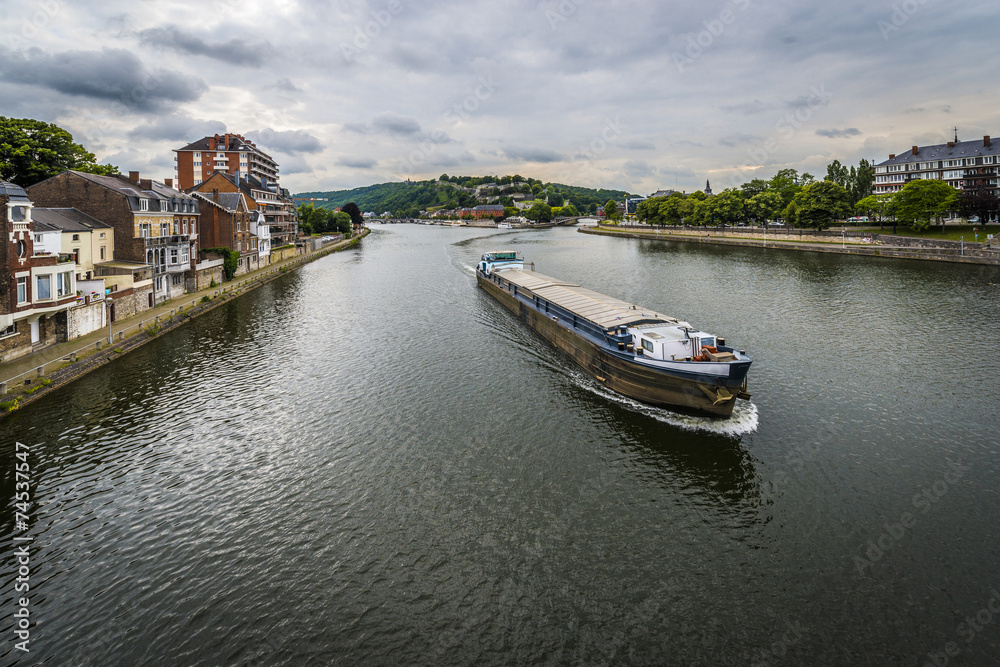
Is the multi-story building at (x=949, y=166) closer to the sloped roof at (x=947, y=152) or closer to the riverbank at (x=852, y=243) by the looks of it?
the sloped roof at (x=947, y=152)

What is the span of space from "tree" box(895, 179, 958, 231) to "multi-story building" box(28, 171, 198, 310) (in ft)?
401

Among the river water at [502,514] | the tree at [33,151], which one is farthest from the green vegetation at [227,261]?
the river water at [502,514]

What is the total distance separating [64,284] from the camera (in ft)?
106

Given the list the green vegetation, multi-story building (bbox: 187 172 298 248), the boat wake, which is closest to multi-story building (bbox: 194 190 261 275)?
the green vegetation

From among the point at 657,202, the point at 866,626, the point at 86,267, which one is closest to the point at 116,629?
the point at 866,626

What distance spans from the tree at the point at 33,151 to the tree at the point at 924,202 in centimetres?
13591

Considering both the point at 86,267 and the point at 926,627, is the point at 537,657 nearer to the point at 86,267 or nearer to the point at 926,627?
the point at 926,627

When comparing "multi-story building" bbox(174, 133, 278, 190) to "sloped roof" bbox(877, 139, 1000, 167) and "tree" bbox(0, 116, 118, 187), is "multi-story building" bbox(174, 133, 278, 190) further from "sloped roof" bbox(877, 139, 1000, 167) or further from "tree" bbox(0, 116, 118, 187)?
"sloped roof" bbox(877, 139, 1000, 167)

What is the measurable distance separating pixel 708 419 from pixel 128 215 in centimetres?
5139

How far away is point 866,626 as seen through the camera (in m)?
13.1

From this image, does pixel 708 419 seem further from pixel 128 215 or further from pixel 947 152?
pixel 947 152

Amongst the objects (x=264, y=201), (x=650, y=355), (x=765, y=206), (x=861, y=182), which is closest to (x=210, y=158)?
(x=264, y=201)

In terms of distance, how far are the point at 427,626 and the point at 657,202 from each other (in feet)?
618

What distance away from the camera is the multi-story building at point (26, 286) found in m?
27.7
